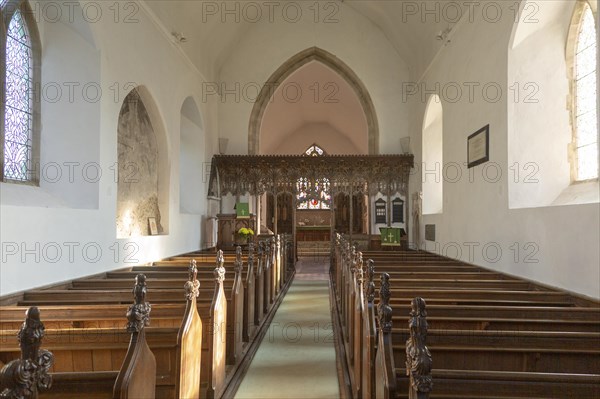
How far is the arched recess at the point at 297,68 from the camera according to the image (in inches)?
505

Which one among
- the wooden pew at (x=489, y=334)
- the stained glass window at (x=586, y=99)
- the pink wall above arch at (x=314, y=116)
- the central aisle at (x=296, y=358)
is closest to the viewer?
the wooden pew at (x=489, y=334)

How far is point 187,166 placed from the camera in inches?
434

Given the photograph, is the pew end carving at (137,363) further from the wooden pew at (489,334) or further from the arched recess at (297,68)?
the arched recess at (297,68)

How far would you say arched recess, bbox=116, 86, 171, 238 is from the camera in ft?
24.9

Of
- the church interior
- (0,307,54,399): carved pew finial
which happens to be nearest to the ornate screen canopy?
the church interior

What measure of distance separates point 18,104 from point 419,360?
5.76 m

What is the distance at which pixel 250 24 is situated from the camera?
12656 millimetres

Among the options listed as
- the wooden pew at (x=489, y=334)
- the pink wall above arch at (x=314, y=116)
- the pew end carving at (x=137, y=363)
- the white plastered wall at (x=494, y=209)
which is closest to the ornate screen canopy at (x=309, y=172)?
the white plastered wall at (x=494, y=209)

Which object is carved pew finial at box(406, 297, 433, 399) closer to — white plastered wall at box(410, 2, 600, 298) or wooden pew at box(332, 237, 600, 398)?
wooden pew at box(332, 237, 600, 398)

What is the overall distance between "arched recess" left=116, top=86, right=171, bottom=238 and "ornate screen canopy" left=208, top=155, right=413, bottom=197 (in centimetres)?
350

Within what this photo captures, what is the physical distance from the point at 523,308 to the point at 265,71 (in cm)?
1064

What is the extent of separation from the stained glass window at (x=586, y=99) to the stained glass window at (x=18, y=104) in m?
6.34

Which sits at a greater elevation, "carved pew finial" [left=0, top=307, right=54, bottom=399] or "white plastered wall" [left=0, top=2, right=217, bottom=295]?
"white plastered wall" [left=0, top=2, right=217, bottom=295]

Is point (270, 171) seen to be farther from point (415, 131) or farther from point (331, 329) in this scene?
point (331, 329)
